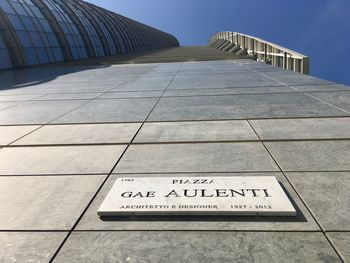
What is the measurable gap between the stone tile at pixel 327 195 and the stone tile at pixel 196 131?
2.17 metres

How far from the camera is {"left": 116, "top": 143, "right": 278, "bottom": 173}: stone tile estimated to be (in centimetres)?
619

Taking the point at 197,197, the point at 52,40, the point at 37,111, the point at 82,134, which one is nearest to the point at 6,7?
the point at 52,40

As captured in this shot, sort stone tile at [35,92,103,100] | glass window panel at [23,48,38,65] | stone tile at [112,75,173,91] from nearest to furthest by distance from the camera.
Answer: stone tile at [35,92,103,100] < stone tile at [112,75,173,91] < glass window panel at [23,48,38,65]

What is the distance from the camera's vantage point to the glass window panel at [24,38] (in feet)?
95.5

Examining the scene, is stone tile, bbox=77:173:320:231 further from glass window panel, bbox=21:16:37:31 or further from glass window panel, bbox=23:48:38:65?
glass window panel, bbox=21:16:37:31

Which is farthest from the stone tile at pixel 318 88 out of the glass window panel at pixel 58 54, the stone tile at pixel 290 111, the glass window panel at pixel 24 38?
the glass window panel at pixel 58 54

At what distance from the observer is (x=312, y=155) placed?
6.57 metres

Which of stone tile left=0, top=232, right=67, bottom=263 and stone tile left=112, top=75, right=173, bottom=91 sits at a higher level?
stone tile left=0, top=232, right=67, bottom=263

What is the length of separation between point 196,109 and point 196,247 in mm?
6767

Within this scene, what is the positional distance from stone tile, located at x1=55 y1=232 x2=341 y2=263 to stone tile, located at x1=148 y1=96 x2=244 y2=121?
548 centimetres

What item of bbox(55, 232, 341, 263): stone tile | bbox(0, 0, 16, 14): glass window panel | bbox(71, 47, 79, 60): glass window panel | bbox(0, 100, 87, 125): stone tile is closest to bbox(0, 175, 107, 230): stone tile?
bbox(55, 232, 341, 263): stone tile

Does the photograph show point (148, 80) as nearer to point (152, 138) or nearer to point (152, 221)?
point (152, 138)

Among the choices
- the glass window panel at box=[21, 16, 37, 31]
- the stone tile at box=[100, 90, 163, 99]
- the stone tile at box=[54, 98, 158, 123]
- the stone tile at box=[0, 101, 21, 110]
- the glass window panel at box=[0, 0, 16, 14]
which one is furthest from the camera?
the glass window panel at box=[21, 16, 37, 31]

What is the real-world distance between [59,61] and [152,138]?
2863 cm
